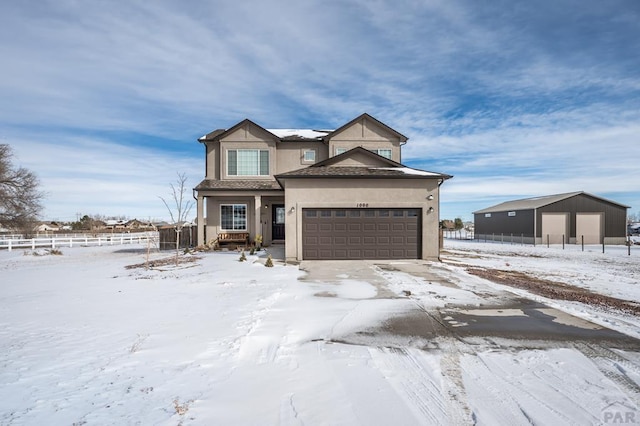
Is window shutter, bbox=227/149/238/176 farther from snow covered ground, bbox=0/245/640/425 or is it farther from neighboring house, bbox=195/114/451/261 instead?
snow covered ground, bbox=0/245/640/425

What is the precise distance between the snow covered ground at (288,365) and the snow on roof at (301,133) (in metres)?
14.9

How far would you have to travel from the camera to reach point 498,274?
1129cm

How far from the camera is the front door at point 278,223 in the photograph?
20.8 metres

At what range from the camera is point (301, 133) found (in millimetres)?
21656

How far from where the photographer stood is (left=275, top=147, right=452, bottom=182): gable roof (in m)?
14.1

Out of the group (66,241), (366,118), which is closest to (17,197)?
(66,241)

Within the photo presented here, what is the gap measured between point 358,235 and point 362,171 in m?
3.05

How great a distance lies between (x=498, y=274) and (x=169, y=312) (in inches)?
423

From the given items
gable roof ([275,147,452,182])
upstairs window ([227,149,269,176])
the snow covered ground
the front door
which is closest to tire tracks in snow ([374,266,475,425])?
the snow covered ground

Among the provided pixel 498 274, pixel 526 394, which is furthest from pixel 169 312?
pixel 498 274

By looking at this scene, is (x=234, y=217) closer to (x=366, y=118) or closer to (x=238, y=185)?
(x=238, y=185)

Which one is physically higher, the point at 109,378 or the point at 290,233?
the point at 290,233

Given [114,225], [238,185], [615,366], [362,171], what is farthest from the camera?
[114,225]

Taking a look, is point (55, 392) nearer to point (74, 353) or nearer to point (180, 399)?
point (74, 353)
